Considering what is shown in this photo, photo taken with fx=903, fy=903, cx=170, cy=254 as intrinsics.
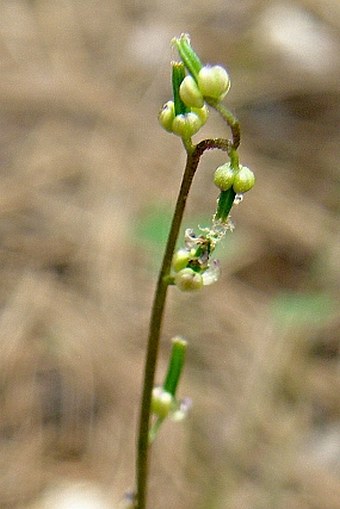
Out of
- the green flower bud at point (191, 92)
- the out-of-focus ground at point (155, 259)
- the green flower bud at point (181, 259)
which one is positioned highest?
the out-of-focus ground at point (155, 259)

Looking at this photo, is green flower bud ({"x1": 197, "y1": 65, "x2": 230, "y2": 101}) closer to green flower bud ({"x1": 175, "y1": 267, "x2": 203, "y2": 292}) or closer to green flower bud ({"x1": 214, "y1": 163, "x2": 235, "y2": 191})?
green flower bud ({"x1": 214, "y1": 163, "x2": 235, "y2": 191})

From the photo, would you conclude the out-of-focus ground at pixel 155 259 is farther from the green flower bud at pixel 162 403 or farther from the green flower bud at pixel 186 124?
the green flower bud at pixel 186 124

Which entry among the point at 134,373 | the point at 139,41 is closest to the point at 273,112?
the point at 139,41

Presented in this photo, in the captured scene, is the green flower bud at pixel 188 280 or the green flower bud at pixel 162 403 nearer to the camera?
the green flower bud at pixel 188 280

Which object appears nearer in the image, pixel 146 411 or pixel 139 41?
pixel 146 411

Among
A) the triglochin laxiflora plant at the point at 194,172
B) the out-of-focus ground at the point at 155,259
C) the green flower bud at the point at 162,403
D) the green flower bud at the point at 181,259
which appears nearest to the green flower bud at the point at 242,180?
the triglochin laxiflora plant at the point at 194,172

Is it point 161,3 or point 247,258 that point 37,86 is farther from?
point 247,258

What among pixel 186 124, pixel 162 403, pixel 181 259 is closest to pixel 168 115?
pixel 186 124
